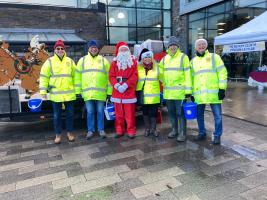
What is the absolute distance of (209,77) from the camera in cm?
449

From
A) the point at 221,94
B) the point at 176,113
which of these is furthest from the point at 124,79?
the point at 221,94

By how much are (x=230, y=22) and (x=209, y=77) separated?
10.7m

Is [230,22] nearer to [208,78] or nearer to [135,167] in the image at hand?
[208,78]

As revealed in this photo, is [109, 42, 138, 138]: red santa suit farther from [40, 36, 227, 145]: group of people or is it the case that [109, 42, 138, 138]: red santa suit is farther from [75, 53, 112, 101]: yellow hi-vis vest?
[75, 53, 112, 101]: yellow hi-vis vest

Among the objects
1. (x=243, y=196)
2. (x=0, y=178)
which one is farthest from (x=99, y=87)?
(x=243, y=196)

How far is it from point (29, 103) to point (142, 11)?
42.3 ft

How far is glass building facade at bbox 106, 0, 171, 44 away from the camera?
15977 mm

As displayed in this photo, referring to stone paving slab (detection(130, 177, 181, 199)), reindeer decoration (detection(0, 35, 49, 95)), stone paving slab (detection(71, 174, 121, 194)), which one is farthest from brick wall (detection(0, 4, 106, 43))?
stone paving slab (detection(130, 177, 181, 199))

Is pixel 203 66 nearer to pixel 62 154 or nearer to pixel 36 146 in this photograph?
pixel 62 154

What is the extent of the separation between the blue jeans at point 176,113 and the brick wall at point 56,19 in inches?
452

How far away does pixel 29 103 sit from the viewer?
5176 mm

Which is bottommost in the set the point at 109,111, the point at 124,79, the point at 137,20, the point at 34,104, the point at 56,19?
the point at 109,111

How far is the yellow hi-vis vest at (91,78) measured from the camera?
4.99 meters

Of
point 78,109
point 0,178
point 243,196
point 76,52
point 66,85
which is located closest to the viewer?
point 243,196
